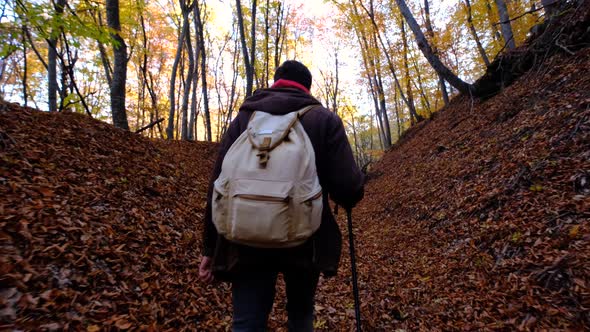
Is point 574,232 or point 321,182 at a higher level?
point 321,182

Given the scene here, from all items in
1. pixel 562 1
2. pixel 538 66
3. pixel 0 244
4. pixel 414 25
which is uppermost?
pixel 414 25

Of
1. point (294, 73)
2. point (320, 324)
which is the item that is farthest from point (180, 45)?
point (320, 324)

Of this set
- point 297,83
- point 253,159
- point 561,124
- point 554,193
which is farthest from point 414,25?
point 253,159

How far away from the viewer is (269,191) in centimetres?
129

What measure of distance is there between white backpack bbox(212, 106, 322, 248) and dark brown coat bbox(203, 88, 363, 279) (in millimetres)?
124

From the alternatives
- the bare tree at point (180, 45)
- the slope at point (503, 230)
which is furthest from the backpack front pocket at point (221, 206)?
the bare tree at point (180, 45)

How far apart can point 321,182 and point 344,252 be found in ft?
14.0

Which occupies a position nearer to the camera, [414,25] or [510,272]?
[510,272]

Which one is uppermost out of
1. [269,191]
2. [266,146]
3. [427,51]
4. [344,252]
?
[427,51]

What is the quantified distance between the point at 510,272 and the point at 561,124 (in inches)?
109

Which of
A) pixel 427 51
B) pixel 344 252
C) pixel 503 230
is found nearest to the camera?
pixel 503 230

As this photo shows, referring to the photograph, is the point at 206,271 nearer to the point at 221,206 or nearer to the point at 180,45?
the point at 221,206

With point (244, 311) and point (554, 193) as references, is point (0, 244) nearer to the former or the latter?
point (244, 311)

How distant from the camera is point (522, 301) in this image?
2500 mm
